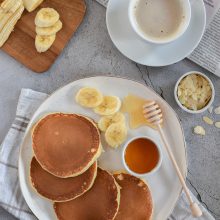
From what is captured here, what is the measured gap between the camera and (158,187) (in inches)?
56.0

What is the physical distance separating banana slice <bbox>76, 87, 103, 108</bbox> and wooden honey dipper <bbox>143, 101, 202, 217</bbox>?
0.14 m

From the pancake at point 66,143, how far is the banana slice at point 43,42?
221 mm

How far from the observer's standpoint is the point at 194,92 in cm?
145

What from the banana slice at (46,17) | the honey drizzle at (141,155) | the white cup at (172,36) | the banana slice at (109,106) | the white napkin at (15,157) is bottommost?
the white napkin at (15,157)

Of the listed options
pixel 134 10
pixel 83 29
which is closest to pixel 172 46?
pixel 134 10

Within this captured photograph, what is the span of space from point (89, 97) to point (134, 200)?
33cm

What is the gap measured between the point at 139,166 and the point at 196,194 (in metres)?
0.22

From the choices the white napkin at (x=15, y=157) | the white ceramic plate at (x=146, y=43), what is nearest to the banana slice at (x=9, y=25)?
the white napkin at (x=15, y=157)

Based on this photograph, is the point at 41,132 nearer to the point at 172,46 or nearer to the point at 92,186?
the point at 92,186

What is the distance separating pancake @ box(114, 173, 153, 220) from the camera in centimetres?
139

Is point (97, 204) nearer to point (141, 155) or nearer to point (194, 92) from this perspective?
point (141, 155)

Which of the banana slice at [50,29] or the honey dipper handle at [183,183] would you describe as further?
the banana slice at [50,29]

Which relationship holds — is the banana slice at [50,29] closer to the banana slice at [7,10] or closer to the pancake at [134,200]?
the banana slice at [7,10]

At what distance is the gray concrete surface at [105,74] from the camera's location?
147cm
